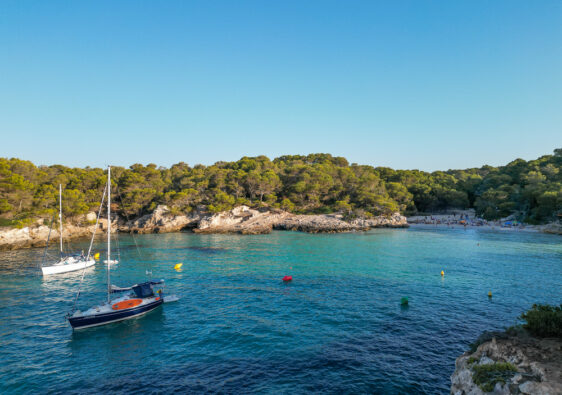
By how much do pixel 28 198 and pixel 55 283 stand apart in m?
33.1

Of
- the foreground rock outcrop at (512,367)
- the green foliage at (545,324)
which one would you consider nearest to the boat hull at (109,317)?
the foreground rock outcrop at (512,367)

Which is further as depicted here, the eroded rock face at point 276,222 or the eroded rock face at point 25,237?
the eroded rock face at point 276,222

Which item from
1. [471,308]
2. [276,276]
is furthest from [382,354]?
[276,276]

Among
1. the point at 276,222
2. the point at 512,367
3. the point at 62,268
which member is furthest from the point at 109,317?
the point at 276,222

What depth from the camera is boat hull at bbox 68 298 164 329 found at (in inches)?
788

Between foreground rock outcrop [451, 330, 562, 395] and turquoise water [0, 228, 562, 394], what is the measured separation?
3520 mm

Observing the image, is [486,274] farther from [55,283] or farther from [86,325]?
[55,283]

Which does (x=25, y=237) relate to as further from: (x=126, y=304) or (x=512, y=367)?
(x=512, y=367)

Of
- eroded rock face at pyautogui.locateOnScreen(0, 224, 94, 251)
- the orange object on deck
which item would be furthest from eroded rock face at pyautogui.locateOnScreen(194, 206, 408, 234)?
the orange object on deck

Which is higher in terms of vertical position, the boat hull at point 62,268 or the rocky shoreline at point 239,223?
the rocky shoreline at point 239,223

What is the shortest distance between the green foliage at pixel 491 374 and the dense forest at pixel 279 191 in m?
64.5

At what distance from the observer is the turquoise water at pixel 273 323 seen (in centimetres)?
1474

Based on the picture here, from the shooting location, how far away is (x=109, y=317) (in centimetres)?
2116

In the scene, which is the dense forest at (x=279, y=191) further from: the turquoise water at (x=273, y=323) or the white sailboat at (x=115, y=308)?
the white sailboat at (x=115, y=308)
